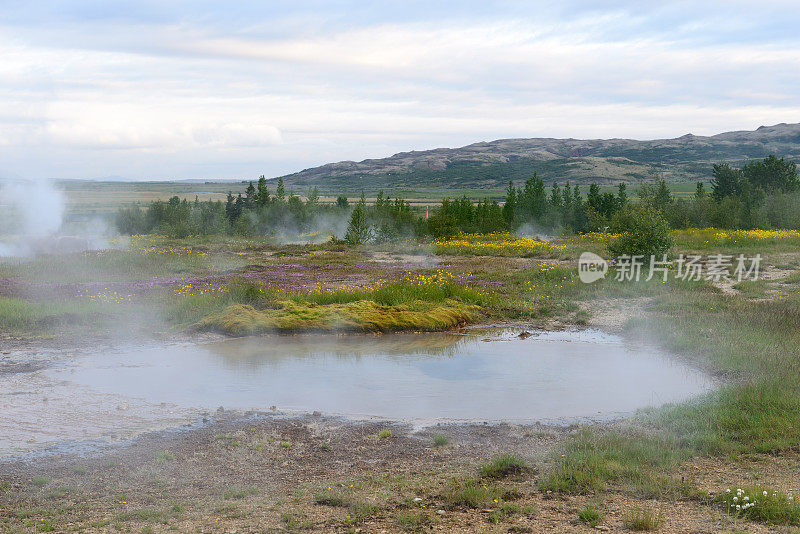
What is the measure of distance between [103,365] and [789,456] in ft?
37.8

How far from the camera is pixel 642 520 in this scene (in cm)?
606

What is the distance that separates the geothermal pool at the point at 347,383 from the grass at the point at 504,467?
2.18 meters

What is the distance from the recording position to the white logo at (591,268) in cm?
2420

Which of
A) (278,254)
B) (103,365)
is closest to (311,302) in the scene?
(103,365)

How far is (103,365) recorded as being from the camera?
521 inches

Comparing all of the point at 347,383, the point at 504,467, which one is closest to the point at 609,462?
the point at 504,467

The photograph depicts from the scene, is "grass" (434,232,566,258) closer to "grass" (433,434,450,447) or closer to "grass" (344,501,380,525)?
"grass" (433,434,450,447)

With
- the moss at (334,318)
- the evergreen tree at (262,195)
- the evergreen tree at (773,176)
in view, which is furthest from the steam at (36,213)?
the evergreen tree at (773,176)

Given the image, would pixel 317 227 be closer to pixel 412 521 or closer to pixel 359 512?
pixel 359 512

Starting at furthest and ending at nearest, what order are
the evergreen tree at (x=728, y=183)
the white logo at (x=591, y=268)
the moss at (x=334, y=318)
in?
1. the evergreen tree at (x=728, y=183)
2. the white logo at (x=591, y=268)
3. the moss at (x=334, y=318)

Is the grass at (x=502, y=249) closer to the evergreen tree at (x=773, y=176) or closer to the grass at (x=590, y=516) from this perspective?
the grass at (x=590, y=516)

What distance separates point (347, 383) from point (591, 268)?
56.2ft

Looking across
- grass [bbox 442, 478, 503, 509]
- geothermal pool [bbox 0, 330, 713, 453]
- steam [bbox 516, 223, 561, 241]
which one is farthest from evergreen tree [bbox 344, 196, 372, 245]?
grass [bbox 442, 478, 503, 509]

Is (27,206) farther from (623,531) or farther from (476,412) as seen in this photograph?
(623,531)
